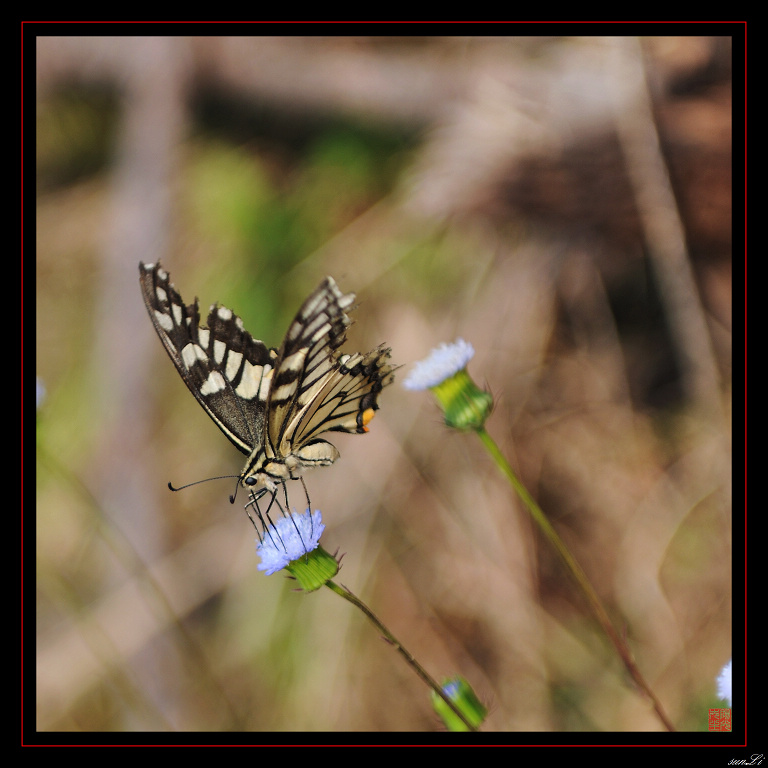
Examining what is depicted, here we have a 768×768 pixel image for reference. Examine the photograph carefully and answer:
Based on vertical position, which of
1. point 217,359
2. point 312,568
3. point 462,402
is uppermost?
point 217,359

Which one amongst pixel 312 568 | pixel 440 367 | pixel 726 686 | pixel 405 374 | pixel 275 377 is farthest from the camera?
pixel 405 374

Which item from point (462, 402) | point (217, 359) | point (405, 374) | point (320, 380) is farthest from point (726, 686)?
point (405, 374)

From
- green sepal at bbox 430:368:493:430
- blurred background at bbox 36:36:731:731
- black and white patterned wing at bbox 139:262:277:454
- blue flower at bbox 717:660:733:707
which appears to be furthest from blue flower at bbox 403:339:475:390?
blue flower at bbox 717:660:733:707

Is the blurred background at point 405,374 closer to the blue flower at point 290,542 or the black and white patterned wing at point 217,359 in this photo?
the black and white patterned wing at point 217,359

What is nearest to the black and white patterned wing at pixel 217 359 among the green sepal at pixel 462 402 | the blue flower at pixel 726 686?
the green sepal at pixel 462 402

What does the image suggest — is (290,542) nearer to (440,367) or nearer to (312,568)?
(312,568)
